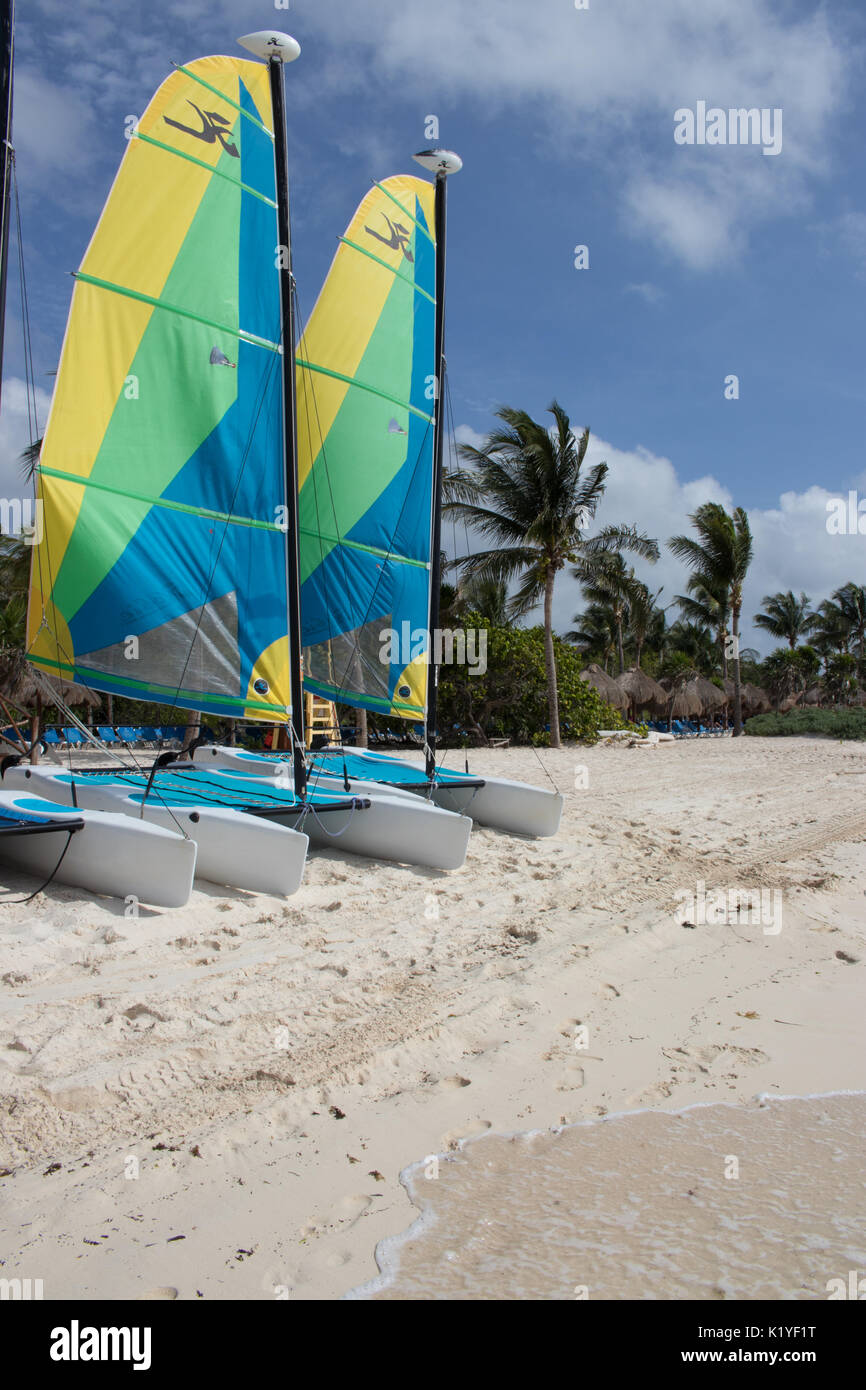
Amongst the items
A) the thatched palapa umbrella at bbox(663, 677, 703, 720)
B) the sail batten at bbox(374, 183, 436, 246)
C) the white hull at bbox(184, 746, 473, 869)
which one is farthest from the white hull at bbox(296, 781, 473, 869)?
the thatched palapa umbrella at bbox(663, 677, 703, 720)

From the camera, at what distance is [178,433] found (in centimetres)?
742

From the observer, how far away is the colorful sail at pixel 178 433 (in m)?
7.14

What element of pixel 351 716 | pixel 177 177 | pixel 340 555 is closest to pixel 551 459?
pixel 351 716

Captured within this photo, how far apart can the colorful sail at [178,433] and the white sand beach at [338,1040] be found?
2.23m

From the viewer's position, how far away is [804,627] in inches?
2130

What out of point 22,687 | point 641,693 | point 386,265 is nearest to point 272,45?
point 386,265

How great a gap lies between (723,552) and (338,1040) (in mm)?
28940

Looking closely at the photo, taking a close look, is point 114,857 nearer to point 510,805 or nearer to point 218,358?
point 510,805

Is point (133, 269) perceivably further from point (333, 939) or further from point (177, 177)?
point (333, 939)

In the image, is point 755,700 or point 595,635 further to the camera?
point 595,635

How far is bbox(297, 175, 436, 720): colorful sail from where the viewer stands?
9234 mm

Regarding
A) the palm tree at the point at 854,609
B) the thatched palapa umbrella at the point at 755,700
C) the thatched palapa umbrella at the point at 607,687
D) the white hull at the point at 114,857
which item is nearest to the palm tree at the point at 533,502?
the thatched palapa umbrella at the point at 607,687
